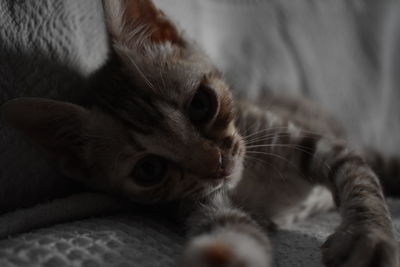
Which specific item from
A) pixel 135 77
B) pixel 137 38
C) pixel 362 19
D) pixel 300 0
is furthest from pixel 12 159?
pixel 362 19

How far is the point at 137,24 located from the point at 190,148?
1.28ft

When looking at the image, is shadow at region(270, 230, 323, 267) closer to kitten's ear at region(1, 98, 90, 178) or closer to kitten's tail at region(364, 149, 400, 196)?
kitten's ear at region(1, 98, 90, 178)

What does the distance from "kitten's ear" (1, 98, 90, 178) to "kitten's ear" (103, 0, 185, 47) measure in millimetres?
228

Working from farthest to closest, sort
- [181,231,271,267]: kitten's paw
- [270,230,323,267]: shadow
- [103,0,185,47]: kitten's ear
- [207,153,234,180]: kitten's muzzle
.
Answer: [103,0,185,47]: kitten's ear → [207,153,234,180]: kitten's muzzle → [270,230,323,267]: shadow → [181,231,271,267]: kitten's paw

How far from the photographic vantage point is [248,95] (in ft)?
5.75

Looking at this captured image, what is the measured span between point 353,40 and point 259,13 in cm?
40

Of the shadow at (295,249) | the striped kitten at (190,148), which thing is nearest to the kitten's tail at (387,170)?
the striped kitten at (190,148)

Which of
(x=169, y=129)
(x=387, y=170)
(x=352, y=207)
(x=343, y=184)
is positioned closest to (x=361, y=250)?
(x=352, y=207)

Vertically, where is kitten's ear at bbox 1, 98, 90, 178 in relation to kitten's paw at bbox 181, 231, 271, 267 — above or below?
above

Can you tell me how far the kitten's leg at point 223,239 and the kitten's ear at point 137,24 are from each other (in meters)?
0.44

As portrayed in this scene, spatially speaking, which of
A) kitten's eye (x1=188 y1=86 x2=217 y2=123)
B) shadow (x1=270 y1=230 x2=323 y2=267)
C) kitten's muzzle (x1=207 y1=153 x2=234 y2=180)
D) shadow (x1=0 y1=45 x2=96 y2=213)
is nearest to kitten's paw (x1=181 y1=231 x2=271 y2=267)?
shadow (x1=270 y1=230 x2=323 y2=267)

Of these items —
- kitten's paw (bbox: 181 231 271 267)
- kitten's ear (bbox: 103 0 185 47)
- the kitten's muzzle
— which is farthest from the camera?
kitten's ear (bbox: 103 0 185 47)

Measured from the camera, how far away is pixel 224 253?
0.70 metres

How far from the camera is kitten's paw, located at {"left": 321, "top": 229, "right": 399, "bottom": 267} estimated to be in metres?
0.75
